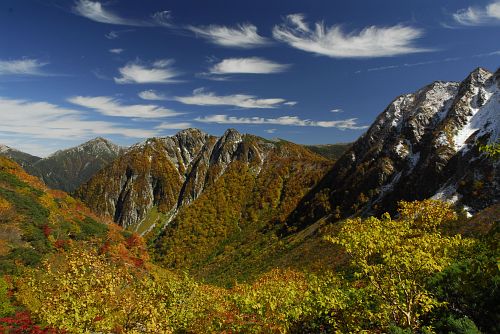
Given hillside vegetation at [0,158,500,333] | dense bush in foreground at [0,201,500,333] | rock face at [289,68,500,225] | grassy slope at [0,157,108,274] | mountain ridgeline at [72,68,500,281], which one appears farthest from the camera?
mountain ridgeline at [72,68,500,281]

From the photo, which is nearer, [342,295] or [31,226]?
[342,295]

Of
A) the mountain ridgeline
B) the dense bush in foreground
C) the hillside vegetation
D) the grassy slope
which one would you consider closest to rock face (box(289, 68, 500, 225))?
A: the mountain ridgeline

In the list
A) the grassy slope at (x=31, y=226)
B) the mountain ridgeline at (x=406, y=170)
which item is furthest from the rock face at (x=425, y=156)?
the grassy slope at (x=31, y=226)

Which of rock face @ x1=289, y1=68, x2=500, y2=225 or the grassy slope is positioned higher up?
rock face @ x1=289, y1=68, x2=500, y2=225

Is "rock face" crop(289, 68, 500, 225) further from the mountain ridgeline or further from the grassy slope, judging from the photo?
the grassy slope

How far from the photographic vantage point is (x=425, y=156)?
10475 cm

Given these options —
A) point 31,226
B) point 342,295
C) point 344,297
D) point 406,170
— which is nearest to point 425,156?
point 406,170

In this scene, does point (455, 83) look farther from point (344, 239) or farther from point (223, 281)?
point (344, 239)

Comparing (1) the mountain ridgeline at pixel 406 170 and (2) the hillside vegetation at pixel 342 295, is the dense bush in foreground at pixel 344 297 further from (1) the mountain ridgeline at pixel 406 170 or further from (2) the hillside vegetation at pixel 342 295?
(1) the mountain ridgeline at pixel 406 170

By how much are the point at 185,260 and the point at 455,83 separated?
475 ft

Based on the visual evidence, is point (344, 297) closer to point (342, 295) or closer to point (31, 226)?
point (342, 295)

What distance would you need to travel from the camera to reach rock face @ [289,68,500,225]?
83812mm

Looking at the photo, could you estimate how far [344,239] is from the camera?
1741 cm

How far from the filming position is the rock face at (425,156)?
83.8m
